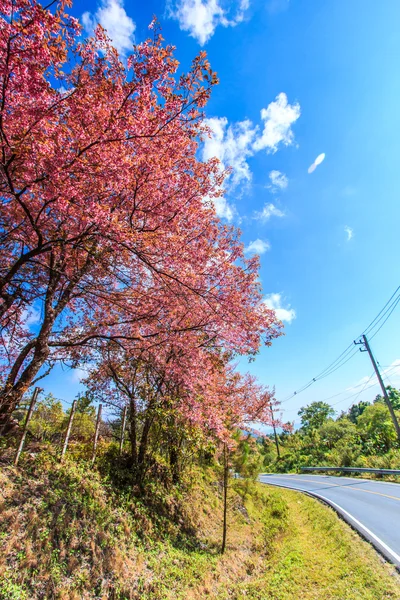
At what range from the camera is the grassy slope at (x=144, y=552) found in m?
4.38

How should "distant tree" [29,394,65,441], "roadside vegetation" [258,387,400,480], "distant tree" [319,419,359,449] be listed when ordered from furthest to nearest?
"distant tree" [319,419,359,449] → "roadside vegetation" [258,387,400,480] → "distant tree" [29,394,65,441]

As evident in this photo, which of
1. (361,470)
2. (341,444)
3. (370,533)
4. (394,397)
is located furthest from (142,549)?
(394,397)

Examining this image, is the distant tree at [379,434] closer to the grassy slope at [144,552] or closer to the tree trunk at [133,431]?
the grassy slope at [144,552]

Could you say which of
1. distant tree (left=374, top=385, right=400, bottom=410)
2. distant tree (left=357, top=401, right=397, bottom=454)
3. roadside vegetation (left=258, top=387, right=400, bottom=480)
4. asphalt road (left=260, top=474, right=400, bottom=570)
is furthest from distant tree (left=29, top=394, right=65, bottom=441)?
distant tree (left=374, top=385, right=400, bottom=410)

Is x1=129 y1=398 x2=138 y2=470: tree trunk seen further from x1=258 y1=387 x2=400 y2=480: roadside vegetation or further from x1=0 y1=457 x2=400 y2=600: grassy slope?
x1=258 y1=387 x2=400 y2=480: roadside vegetation

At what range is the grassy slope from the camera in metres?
4.38

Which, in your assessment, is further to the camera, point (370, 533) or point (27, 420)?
point (370, 533)

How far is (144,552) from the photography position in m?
6.05

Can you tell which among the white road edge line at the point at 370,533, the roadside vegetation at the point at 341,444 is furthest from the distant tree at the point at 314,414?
the white road edge line at the point at 370,533

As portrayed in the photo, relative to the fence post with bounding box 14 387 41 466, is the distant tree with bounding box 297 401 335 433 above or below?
above

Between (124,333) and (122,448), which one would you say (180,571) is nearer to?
(122,448)

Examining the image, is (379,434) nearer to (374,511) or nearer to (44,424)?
(374,511)

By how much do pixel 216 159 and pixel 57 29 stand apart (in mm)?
3982

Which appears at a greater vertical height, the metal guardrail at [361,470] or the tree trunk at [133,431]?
the tree trunk at [133,431]
